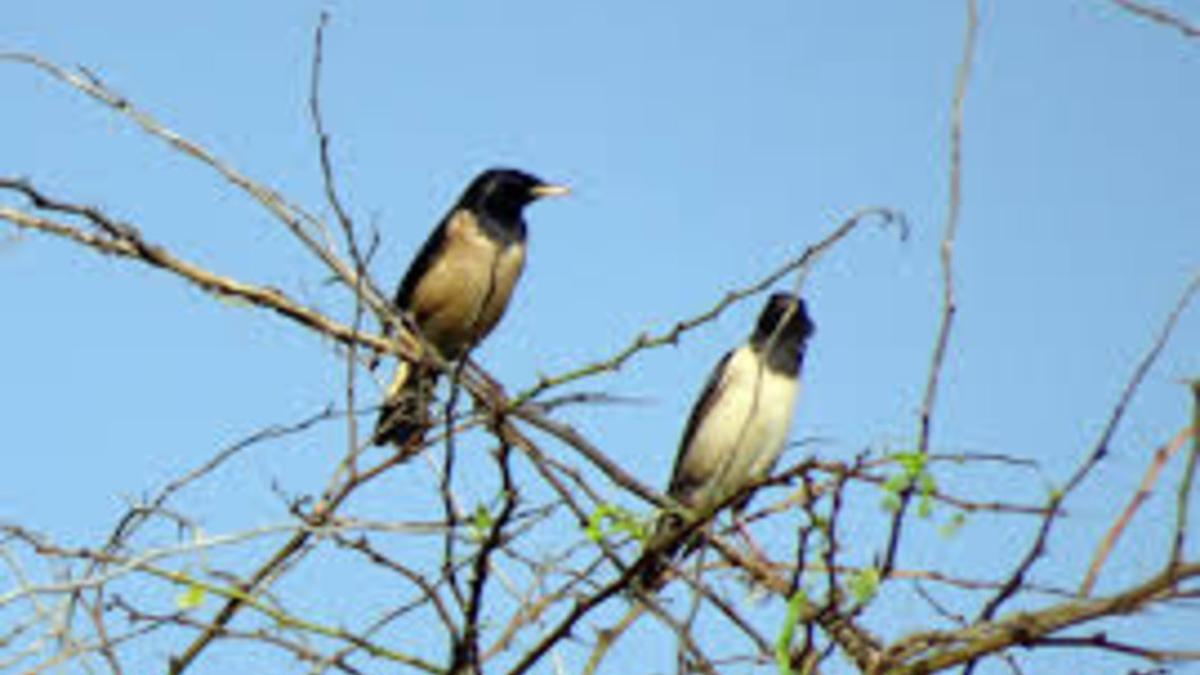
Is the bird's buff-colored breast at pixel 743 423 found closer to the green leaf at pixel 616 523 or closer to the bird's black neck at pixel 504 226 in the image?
the bird's black neck at pixel 504 226

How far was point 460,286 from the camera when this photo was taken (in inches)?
307

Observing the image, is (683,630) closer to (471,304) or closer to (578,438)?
(578,438)

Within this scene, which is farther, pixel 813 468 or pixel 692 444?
pixel 692 444

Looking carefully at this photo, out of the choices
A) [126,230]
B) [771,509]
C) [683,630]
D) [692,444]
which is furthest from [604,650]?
[692,444]

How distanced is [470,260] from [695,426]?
1102 mm

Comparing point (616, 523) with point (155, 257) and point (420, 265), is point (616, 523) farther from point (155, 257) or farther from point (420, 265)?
point (420, 265)

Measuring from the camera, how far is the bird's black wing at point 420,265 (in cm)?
797

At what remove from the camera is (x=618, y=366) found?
128 inches

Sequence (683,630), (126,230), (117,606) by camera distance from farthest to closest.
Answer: (126,230) → (117,606) → (683,630)

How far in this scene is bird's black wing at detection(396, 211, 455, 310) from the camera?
314 inches

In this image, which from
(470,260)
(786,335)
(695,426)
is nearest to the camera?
(786,335)

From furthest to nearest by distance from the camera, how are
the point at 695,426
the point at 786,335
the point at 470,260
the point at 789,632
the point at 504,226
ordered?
the point at 504,226 → the point at 470,260 → the point at 695,426 → the point at 786,335 → the point at 789,632

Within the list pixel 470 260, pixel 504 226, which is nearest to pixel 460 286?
pixel 470 260

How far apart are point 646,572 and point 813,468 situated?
327 mm
